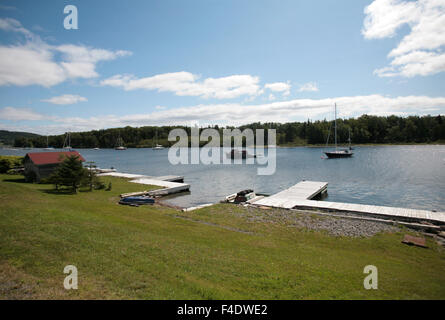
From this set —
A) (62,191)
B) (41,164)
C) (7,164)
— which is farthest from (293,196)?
(7,164)

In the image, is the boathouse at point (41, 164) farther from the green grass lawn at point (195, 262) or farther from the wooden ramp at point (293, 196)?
the wooden ramp at point (293, 196)

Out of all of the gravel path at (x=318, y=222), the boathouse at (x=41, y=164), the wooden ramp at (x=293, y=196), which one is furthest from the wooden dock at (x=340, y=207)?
the boathouse at (x=41, y=164)

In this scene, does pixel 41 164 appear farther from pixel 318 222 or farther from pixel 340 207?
pixel 340 207

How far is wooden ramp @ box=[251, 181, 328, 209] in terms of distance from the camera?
1093 inches

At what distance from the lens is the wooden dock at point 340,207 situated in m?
21.3

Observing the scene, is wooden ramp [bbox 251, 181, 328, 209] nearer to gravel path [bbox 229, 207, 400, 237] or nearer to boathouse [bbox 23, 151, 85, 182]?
gravel path [bbox 229, 207, 400, 237]

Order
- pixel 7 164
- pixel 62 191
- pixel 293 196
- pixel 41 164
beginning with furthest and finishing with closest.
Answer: pixel 7 164 → pixel 41 164 → pixel 293 196 → pixel 62 191

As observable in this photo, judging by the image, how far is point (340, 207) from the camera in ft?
83.5

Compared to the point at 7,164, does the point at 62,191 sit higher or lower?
lower

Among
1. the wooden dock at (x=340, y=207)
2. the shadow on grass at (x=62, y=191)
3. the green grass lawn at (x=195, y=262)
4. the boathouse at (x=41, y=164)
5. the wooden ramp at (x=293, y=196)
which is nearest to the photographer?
the green grass lawn at (x=195, y=262)

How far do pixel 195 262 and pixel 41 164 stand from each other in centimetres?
3936

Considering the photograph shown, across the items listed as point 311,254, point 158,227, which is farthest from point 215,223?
point 311,254

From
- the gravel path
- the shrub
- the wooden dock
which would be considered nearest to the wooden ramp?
the wooden dock

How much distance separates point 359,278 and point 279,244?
18.1 feet
